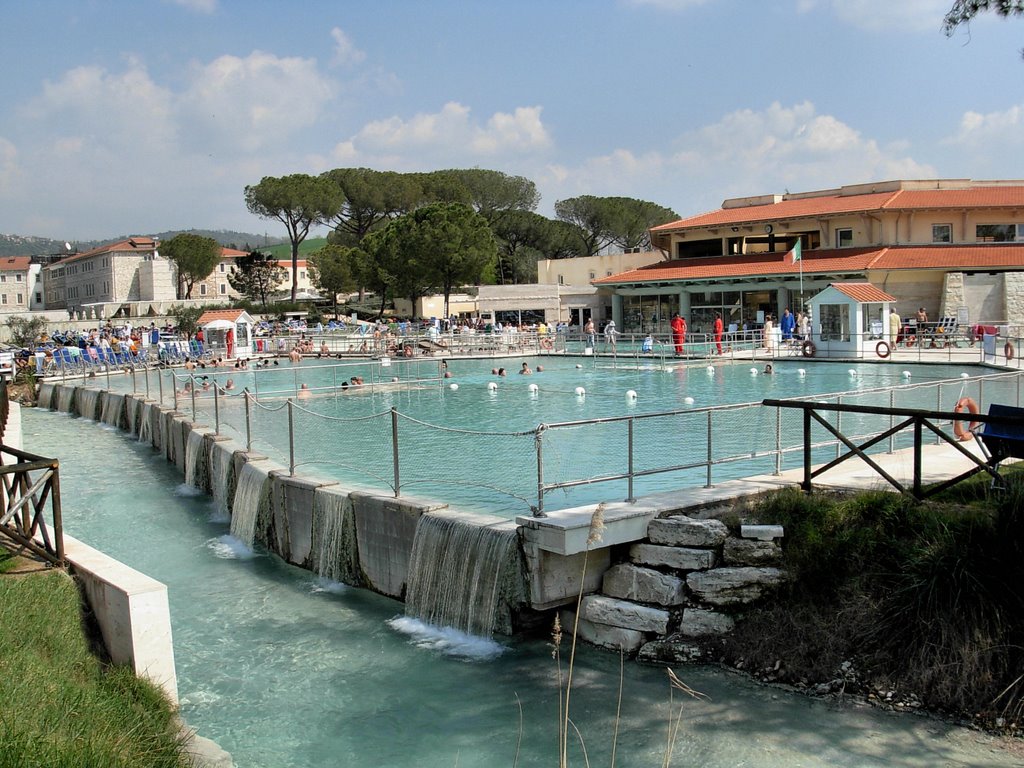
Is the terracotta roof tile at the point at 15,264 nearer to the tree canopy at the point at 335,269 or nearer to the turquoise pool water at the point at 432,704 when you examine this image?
the tree canopy at the point at 335,269

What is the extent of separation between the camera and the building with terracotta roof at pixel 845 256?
4003 centimetres

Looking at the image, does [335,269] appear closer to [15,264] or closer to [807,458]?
[15,264]

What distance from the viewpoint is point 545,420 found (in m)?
20.6

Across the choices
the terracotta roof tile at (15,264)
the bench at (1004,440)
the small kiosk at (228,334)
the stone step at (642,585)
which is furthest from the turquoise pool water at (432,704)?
the terracotta roof tile at (15,264)

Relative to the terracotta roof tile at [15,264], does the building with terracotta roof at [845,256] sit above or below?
below

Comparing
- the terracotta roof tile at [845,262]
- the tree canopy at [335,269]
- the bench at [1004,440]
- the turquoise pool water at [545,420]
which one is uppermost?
the tree canopy at [335,269]

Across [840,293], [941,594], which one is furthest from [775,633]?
[840,293]

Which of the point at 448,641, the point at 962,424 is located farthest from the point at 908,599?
the point at 962,424

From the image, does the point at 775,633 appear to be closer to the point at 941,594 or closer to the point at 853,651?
the point at 853,651

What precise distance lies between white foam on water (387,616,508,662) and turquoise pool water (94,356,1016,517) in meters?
1.79

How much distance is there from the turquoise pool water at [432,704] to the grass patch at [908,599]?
15.9 inches

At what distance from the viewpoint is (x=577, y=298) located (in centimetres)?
5606

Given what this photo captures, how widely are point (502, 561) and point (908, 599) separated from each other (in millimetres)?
3864

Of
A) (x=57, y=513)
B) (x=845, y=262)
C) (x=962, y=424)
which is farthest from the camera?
(x=845, y=262)
